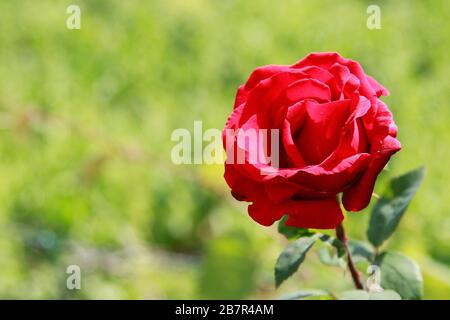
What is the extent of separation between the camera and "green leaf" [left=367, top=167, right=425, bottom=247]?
77 centimetres

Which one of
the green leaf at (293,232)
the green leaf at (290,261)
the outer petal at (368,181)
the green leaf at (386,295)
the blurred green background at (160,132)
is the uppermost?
the blurred green background at (160,132)

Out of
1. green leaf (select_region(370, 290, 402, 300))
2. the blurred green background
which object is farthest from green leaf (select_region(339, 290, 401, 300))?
the blurred green background

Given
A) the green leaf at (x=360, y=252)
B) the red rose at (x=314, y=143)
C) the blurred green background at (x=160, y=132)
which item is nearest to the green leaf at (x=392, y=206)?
the green leaf at (x=360, y=252)

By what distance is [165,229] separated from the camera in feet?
5.20

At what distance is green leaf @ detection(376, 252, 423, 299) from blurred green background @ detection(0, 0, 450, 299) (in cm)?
32

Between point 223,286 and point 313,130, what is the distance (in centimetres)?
65

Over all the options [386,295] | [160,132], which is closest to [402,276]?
[386,295]

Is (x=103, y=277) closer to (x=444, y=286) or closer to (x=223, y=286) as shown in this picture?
(x=223, y=286)

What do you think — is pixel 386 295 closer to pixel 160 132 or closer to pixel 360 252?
pixel 360 252

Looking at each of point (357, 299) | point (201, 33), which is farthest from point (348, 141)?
point (201, 33)

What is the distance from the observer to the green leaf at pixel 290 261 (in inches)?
27.5

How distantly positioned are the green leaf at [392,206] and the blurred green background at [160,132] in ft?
0.95

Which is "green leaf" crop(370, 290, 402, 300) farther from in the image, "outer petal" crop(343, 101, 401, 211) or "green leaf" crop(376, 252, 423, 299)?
"outer petal" crop(343, 101, 401, 211)

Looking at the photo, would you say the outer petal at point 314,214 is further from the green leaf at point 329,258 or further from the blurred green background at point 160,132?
the blurred green background at point 160,132
